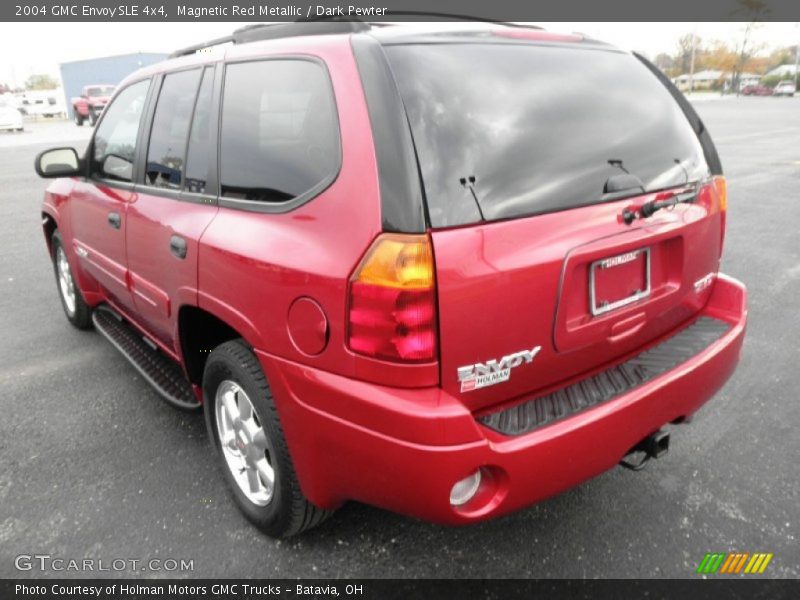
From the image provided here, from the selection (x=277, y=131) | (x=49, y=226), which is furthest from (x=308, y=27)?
(x=49, y=226)

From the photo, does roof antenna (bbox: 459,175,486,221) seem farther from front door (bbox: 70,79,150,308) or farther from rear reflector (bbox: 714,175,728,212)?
front door (bbox: 70,79,150,308)

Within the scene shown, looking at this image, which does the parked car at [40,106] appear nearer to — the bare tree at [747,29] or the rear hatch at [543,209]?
the rear hatch at [543,209]

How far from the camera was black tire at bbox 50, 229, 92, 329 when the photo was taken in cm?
461

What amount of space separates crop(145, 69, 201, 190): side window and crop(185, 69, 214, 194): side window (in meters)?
0.07

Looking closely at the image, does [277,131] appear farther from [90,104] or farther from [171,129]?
[90,104]

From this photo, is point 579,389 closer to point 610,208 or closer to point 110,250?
point 610,208

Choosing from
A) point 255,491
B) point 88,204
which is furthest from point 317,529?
point 88,204

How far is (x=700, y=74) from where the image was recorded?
96.4m

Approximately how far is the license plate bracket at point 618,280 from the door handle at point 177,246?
1599 millimetres

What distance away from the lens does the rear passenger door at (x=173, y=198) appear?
257 cm

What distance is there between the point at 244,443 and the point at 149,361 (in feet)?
4.04

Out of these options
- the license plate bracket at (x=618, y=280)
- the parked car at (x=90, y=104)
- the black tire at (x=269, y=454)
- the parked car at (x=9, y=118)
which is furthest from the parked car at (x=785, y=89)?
the black tire at (x=269, y=454)

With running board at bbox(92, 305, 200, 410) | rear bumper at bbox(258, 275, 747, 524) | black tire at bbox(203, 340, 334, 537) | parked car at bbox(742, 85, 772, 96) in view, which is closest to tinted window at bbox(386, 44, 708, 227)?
rear bumper at bbox(258, 275, 747, 524)

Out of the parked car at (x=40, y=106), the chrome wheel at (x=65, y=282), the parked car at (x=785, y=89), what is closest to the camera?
the chrome wheel at (x=65, y=282)
